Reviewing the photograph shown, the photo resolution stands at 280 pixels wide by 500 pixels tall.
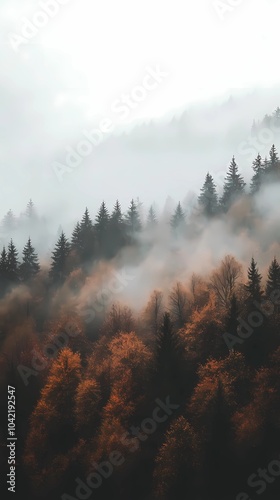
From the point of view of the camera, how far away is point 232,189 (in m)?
128

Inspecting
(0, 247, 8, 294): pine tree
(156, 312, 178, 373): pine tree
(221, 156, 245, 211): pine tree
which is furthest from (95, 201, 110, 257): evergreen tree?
(156, 312, 178, 373): pine tree

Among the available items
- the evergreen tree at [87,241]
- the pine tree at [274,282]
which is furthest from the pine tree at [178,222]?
the pine tree at [274,282]

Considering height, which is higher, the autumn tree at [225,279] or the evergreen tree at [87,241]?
the evergreen tree at [87,241]

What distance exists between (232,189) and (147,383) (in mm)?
79721

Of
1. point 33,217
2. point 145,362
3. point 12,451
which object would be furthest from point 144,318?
point 33,217

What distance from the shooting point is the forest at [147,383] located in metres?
50.3

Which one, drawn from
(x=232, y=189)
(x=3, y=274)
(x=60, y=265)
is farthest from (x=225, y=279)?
(x=3, y=274)

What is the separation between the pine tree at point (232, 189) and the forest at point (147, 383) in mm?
23633

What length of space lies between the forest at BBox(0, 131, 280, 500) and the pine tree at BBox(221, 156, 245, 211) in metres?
23.6

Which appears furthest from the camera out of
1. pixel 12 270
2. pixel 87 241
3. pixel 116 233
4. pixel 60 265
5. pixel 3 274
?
pixel 116 233

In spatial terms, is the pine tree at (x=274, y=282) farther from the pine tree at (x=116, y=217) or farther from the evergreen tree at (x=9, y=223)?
the evergreen tree at (x=9, y=223)

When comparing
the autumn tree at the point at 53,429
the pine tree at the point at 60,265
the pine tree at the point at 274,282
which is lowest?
the autumn tree at the point at 53,429

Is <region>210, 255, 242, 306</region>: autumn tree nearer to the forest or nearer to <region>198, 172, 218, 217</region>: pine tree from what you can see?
the forest

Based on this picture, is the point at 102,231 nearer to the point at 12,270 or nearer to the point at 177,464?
the point at 12,270
